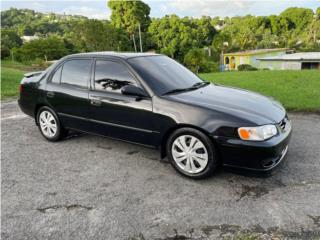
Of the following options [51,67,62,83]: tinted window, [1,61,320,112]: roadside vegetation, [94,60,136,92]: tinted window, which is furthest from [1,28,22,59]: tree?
[94,60,136,92]: tinted window

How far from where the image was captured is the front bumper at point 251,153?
3.30 m

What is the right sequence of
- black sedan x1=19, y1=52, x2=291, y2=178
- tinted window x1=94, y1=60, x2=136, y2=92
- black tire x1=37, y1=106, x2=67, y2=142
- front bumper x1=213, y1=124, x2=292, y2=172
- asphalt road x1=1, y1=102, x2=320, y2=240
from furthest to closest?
black tire x1=37, y1=106, x2=67, y2=142, tinted window x1=94, y1=60, x2=136, y2=92, black sedan x1=19, y1=52, x2=291, y2=178, front bumper x1=213, y1=124, x2=292, y2=172, asphalt road x1=1, y1=102, x2=320, y2=240

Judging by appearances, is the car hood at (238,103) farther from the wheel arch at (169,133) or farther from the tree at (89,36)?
the tree at (89,36)

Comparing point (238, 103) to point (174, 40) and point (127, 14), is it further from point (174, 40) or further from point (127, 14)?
point (127, 14)

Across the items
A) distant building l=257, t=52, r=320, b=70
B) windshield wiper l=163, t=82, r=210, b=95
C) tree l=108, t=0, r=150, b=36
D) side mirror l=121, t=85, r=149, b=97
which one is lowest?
→ distant building l=257, t=52, r=320, b=70

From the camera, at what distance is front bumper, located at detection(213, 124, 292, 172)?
330cm

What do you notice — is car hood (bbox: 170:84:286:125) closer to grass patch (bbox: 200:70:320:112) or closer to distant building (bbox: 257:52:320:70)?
grass patch (bbox: 200:70:320:112)

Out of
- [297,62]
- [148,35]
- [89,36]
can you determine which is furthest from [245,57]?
[89,36]

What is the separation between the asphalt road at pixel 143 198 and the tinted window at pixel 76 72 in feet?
3.65

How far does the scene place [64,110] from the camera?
4883 millimetres

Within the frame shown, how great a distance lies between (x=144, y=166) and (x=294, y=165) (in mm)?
2044

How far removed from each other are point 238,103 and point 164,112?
968 millimetres

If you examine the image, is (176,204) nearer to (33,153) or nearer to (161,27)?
(33,153)

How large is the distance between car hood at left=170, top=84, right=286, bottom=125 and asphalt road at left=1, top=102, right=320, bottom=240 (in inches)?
30.5
